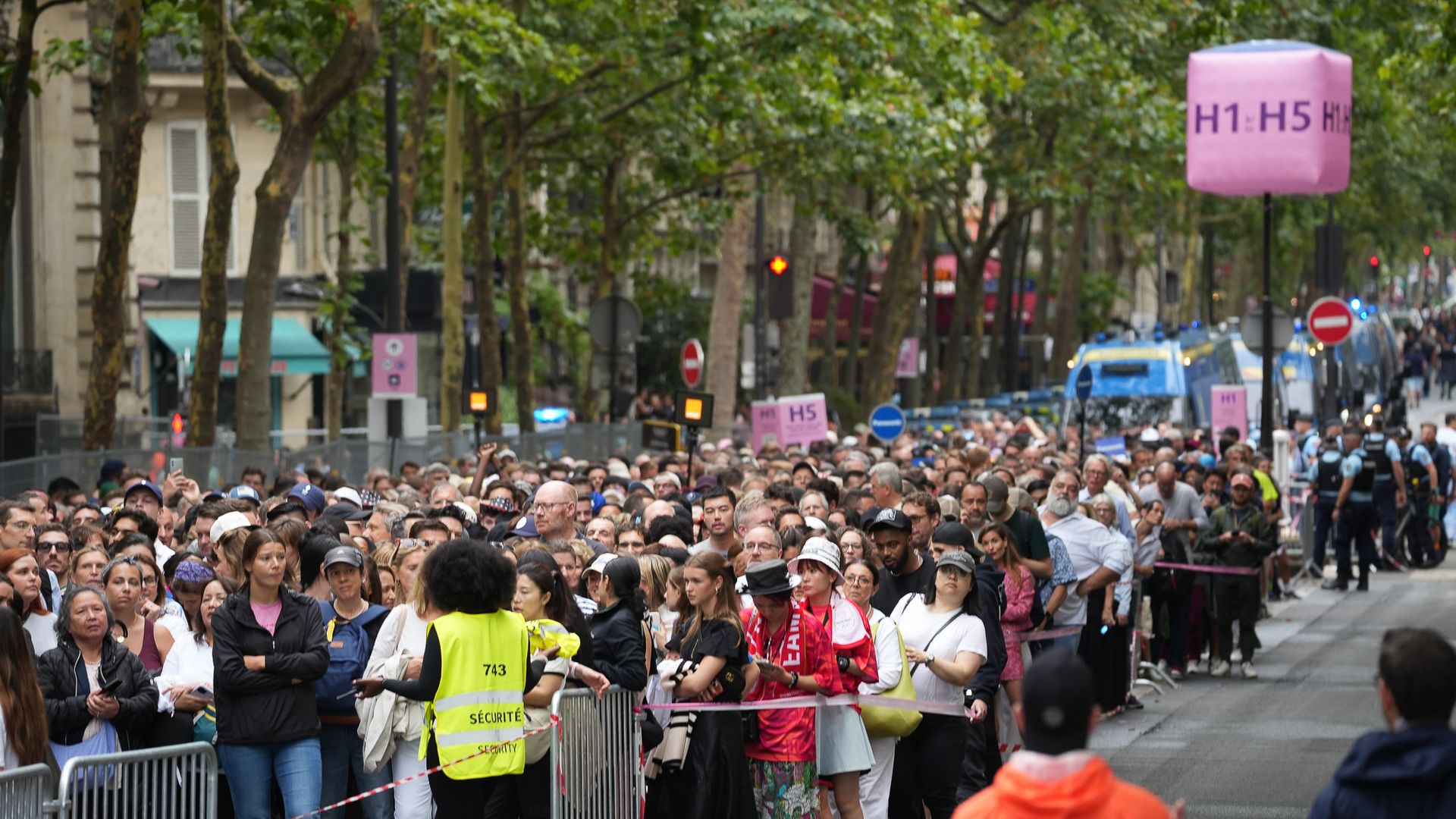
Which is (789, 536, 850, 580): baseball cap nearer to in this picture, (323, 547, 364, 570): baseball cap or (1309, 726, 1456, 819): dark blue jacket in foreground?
→ (323, 547, 364, 570): baseball cap

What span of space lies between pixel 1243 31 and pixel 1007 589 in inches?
1068

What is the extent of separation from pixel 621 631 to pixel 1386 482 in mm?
17533

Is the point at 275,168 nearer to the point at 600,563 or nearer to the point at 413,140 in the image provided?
the point at 413,140

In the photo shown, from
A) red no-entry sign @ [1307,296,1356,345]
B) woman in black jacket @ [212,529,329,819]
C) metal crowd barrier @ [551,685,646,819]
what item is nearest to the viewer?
Answer: woman in black jacket @ [212,529,329,819]

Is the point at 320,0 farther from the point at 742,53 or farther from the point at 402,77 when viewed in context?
the point at 402,77

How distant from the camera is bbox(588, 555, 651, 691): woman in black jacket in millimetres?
9305

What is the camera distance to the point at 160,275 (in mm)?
40281

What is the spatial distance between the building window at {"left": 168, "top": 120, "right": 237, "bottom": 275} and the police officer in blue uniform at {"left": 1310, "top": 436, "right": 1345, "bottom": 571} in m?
22.2

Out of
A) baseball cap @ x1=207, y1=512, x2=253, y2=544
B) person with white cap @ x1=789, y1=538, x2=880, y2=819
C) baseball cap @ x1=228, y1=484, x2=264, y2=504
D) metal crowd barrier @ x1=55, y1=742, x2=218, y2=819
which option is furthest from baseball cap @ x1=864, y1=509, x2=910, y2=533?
baseball cap @ x1=228, y1=484, x2=264, y2=504

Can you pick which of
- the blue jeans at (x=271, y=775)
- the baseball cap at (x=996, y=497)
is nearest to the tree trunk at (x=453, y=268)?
the baseball cap at (x=996, y=497)

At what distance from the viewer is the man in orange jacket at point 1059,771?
15.8 ft

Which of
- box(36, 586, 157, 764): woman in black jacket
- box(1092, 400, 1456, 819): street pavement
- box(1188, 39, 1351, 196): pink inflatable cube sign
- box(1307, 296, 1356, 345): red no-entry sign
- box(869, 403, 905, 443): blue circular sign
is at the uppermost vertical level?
box(1188, 39, 1351, 196): pink inflatable cube sign

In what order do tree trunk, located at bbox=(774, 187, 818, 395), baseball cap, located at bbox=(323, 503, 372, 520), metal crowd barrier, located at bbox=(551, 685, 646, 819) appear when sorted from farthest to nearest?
1. tree trunk, located at bbox=(774, 187, 818, 395)
2. baseball cap, located at bbox=(323, 503, 372, 520)
3. metal crowd barrier, located at bbox=(551, 685, 646, 819)

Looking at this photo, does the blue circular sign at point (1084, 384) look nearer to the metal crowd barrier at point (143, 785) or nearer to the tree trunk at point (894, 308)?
the tree trunk at point (894, 308)
